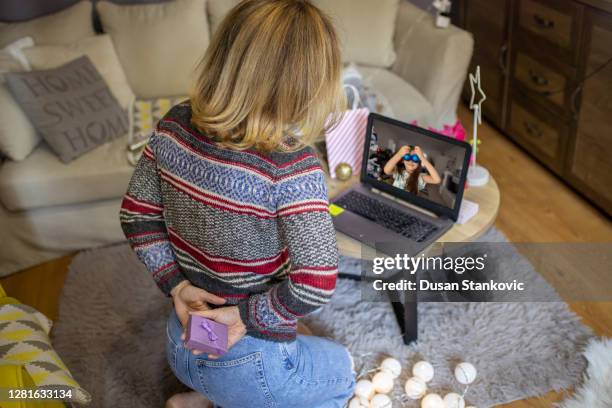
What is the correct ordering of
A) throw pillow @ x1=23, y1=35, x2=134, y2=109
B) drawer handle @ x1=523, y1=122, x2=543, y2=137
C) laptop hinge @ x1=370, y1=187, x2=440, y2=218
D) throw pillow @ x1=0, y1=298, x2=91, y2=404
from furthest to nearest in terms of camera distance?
drawer handle @ x1=523, y1=122, x2=543, y2=137 → throw pillow @ x1=23, y1=35, x2=134, y2=109 → laptop hinge @ x1=370, y1=187, x2=440, y2=218 → throw pillow @ x1=0, y1=298, x2=91, y2=404

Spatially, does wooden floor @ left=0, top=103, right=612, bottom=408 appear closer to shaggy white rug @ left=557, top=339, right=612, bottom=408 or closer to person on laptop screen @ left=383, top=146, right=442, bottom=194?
shaggy white rug @ left=557, top=339, right=612, bottom=408

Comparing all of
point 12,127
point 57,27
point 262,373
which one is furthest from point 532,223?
point 57,27

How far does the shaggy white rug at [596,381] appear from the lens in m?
1.61

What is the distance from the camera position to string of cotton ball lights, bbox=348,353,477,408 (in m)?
→ 1.60

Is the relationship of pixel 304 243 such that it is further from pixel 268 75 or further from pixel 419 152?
pixel 419 152

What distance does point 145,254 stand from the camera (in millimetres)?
1301

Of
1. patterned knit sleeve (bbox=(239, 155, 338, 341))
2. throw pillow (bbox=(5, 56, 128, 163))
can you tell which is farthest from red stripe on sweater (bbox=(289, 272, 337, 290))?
throw pillow (bbox=(5, 56, 128, 163))

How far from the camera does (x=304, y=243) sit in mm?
1058

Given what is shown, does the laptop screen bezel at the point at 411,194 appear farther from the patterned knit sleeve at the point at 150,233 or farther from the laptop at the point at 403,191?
the patterned knit sleeve at the point at 150,233

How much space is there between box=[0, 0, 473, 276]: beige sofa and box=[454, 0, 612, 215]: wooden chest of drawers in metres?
0.35

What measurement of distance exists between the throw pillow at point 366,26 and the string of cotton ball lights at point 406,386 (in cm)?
158

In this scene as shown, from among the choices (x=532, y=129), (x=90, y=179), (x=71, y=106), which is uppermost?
(x=71, y=106)

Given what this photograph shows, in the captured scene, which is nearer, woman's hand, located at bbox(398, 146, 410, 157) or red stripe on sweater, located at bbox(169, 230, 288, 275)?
red stripe on sweater, located at bbox(169, 230, 288, 275)

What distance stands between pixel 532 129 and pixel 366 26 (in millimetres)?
911
